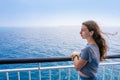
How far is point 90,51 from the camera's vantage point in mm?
1508

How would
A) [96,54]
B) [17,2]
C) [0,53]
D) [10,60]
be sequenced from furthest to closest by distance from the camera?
[17,2] < [0,53] < [10,60] < [96,54]

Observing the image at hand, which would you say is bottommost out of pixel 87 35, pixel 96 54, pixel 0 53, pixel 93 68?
pixel 0 53

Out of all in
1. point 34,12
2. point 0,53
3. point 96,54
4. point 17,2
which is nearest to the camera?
point 96,54

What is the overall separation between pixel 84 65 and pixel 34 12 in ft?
250

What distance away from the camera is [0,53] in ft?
117

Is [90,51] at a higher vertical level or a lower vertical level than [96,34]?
lower

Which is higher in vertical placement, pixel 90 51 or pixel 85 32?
pixel 85 32

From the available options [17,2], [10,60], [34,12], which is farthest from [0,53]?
[17,2]

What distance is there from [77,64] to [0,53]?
1408 inches

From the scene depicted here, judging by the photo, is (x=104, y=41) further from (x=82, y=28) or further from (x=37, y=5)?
(x=37, y=5)

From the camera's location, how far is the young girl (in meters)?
1.52

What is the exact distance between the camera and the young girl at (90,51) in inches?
59.8

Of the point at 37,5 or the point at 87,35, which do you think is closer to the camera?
the point at 87,35

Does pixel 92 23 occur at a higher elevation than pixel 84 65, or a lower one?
higher
